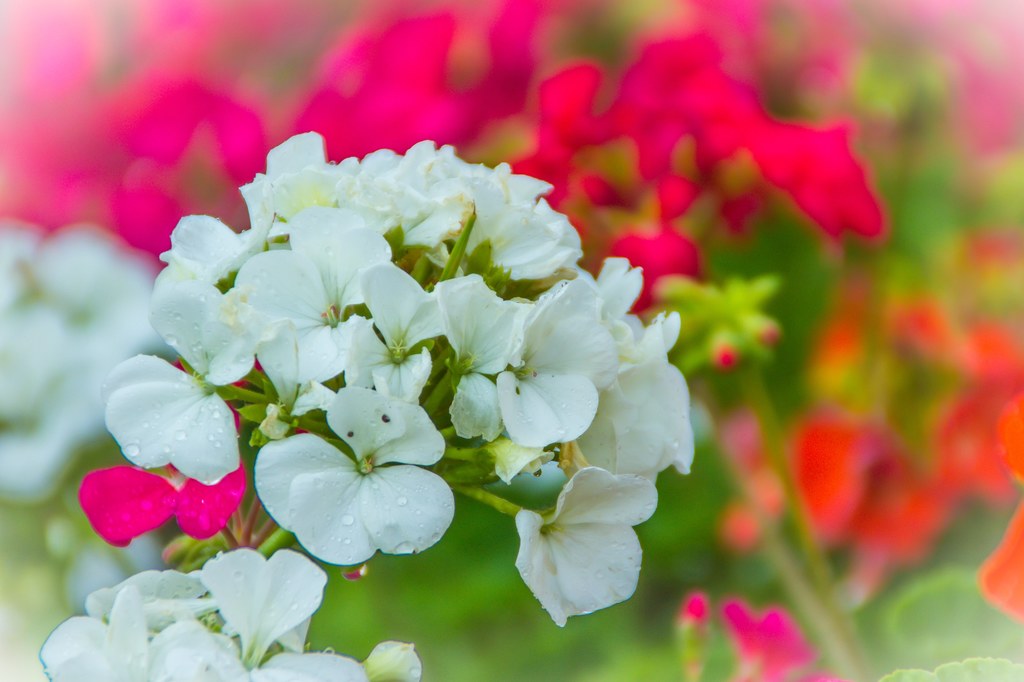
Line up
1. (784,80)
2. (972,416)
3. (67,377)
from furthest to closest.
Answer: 1. (784,80)
2. (972,416)
3. (67,377)

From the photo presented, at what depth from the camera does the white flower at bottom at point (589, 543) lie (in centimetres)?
35

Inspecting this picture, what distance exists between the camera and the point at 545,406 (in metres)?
0.36

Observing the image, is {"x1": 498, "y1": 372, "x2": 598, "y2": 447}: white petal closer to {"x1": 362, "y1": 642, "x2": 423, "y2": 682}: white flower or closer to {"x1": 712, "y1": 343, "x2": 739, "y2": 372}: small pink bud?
{"x1": 362, "y1": 642, "x2": 423, "y2": 682}: white flower

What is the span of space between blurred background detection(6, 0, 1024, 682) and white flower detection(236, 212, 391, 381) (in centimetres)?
26

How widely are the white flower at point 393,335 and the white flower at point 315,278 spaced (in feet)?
0.04

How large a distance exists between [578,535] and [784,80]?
82 cm

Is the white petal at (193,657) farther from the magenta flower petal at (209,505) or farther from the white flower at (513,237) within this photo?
the white flower at (513,237)

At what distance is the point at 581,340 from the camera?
360mm

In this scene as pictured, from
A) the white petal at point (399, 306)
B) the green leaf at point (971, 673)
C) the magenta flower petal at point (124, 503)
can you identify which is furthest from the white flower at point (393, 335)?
the green leaf at point (971, 673)

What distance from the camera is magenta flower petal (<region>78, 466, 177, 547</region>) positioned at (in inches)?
15.4

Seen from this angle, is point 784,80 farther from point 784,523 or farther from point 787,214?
point 784,523

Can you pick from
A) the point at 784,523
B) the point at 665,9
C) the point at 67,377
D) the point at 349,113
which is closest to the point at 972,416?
the point at 784,523

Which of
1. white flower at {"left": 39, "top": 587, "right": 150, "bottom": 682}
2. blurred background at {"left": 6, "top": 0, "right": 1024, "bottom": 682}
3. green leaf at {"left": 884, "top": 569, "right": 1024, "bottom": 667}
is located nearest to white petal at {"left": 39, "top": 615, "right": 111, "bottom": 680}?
white flower at {"left": 39, "top": 587, "right": 150, "bottom": 682}

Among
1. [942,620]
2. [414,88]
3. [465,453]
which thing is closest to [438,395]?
[465,453]
